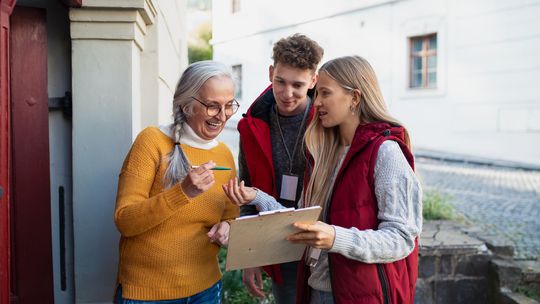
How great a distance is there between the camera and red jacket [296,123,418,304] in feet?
5.92

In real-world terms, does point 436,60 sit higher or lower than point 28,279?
higher

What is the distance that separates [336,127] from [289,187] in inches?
20.7

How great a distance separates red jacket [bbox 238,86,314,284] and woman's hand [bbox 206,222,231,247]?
54cm

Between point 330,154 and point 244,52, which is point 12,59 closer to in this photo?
point 330,154

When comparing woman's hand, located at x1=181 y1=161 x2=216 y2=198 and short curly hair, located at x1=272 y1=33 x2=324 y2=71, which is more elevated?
short curly hair, located at x1=272 y1=33 x2=324 y2=71

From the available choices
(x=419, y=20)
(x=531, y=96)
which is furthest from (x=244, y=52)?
(x=531, y=96)

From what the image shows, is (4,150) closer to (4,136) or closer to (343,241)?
(4,136)

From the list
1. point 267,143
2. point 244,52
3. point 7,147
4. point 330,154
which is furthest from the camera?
point 244,52

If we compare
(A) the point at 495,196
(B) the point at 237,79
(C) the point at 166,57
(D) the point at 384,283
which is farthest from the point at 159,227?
(A) the point at 495,196

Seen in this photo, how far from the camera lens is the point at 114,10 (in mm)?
2543

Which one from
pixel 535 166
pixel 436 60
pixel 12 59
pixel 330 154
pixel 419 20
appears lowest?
pixel 535 166

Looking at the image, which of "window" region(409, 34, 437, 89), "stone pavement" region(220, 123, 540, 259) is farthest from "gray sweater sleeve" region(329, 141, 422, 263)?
"window" region(409, 34, 437, 89)

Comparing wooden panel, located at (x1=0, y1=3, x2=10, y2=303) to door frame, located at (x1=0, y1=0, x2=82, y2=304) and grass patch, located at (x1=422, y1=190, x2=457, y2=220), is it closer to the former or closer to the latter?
door frame, located at (x1=0, y1=0, x2=82, y2=304)

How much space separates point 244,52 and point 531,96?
375 inches
